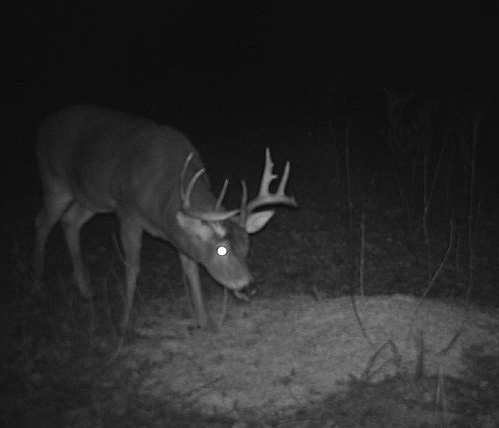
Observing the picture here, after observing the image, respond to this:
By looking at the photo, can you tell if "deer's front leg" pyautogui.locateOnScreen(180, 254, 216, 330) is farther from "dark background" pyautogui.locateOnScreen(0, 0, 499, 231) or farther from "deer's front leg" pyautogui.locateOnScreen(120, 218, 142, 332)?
"dark background" pyautogui.locateOnScreen(0, 0, 499, 231)

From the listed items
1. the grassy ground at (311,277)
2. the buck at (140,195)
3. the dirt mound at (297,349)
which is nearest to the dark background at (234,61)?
the grassy ground at (311,277)

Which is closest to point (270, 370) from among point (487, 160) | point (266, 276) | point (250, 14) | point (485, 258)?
point (266, 276)

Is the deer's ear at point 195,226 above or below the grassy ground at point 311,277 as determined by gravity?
above

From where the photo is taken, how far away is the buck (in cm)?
585

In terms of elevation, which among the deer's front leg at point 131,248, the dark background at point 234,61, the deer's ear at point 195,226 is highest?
the dark background at point 234,61

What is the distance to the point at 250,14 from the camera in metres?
29.7

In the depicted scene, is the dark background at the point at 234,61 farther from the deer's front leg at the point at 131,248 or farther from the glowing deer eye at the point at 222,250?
the glowing deer eye at the point at 222,250

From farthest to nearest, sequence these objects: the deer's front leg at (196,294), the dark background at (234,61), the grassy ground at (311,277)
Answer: the dark background at (234,61), the deer's front leg at (196,294), the grassy ground at (311,277)

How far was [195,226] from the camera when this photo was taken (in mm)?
5895

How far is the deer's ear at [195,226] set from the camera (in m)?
5.86

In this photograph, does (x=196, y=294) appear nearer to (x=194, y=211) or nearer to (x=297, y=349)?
(x=194, y=211)

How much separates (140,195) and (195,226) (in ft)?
2.64

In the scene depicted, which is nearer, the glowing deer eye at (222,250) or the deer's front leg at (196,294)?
the glowing deer eye at (222,250)

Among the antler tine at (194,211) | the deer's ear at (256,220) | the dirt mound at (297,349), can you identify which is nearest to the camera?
the dirt mound at (297,349)
